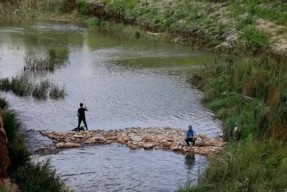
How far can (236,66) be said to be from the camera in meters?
35.3

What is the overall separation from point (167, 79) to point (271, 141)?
17.6 m

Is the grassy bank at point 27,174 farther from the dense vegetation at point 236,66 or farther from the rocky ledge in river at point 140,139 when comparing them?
the rocky ledge in river at point 140,139

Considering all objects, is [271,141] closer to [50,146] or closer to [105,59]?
[50,146]

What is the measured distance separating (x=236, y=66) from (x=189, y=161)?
47.5 feet

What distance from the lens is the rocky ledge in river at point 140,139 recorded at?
76.4 feet

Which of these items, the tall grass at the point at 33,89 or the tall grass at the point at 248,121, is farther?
the tall grass at the point at 33,89

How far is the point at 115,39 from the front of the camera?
182 ft

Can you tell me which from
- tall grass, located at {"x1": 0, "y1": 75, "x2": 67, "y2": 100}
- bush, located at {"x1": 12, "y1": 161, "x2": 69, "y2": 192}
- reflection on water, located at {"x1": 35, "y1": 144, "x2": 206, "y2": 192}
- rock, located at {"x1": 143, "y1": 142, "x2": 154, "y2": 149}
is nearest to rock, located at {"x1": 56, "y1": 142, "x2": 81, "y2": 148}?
reflection on water, located at {"x1": 35, "y1": 144, "x2": 206, "y2": 192}

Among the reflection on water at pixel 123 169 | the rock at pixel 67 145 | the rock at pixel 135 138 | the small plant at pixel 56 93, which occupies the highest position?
the small plant at pixel 56 93

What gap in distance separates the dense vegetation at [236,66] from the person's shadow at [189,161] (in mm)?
1453

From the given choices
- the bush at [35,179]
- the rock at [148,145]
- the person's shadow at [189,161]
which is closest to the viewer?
the bush at [35,179]

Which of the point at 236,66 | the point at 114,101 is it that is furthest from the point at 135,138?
the point at 236,66

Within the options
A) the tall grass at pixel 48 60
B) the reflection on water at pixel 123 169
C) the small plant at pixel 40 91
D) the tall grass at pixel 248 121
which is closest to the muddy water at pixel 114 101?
the reflection on water at pixel 123 169

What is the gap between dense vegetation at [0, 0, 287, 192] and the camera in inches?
733
